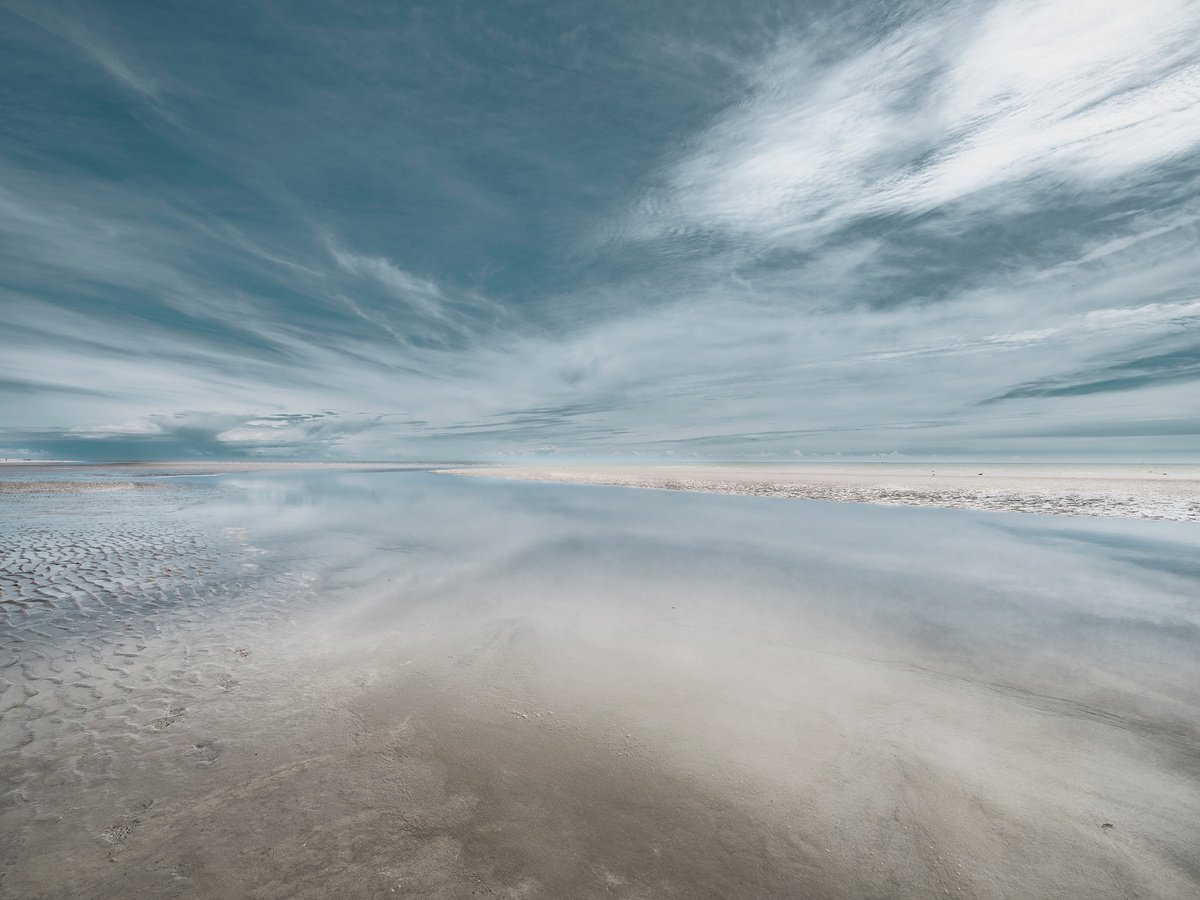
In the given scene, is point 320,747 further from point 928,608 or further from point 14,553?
point 14,553

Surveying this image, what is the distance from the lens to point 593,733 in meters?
5.44

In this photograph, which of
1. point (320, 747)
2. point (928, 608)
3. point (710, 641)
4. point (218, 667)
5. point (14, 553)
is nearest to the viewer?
point (320, 747)

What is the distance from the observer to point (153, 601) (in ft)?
32.6

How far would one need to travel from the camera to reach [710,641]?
8.16 meters

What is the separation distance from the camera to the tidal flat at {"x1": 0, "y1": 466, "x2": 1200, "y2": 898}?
3635 millimetres

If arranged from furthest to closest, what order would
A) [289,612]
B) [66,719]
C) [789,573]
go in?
[789,573], [289,612], [66,719]

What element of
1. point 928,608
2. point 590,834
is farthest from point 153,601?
point 928,608

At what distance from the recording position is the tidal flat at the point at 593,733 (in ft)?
11.9

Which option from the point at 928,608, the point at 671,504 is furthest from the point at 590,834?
the point at 671,504

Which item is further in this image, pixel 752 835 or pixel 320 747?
pixel 320 747

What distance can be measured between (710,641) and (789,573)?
5.74 metres

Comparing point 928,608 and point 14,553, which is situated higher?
point 14,553

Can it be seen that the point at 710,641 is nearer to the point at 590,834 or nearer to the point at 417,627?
the point at 590,834

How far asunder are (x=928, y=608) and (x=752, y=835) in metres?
8.52
